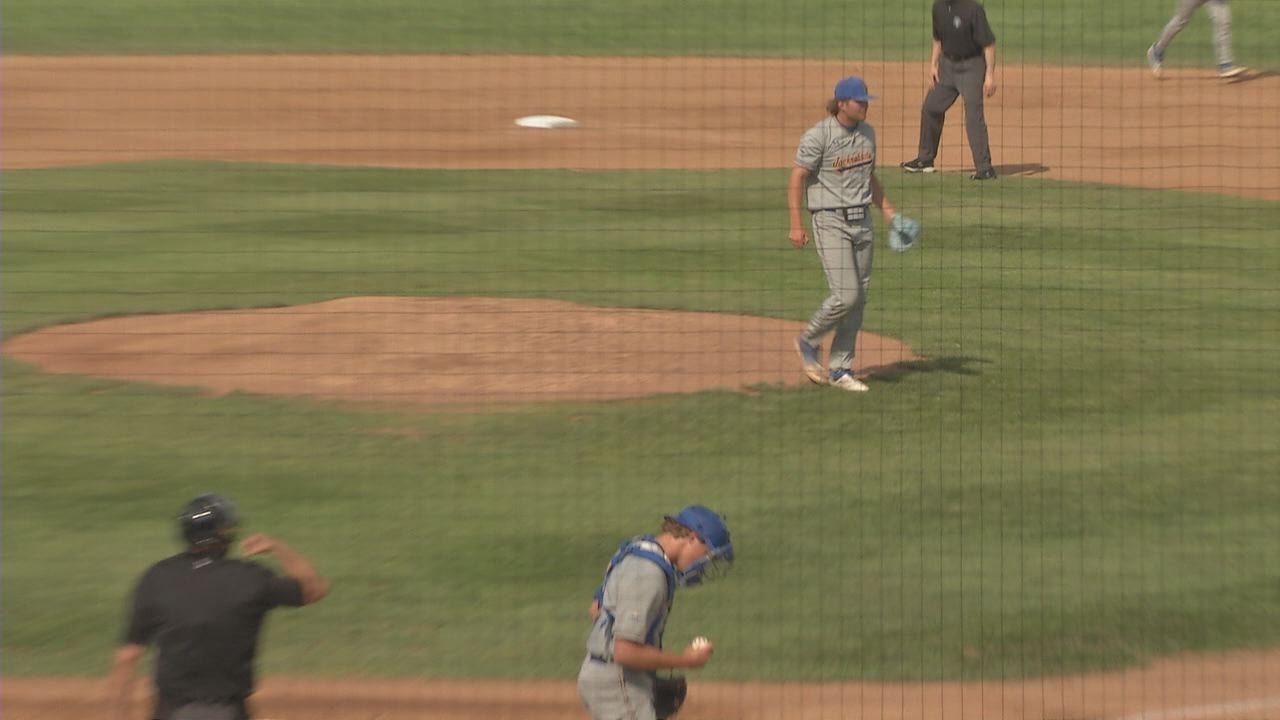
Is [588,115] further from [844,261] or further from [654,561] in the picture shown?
[654,561]

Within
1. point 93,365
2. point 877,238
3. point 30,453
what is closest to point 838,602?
point 30,453

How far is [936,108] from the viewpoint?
17.4m

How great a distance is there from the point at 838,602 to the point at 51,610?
3715 mm

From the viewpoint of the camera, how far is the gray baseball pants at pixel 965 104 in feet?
55.7

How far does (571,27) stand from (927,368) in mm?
17514

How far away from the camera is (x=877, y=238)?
52.3ft

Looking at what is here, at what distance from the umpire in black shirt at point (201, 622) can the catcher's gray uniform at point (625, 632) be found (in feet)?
3.42

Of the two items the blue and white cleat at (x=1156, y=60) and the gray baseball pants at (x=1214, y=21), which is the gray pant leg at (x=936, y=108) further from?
the blue and white cleat at (x=1156, y=60)

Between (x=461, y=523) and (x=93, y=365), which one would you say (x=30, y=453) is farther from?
(x=461, y=523)

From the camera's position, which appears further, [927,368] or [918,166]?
[918,166]

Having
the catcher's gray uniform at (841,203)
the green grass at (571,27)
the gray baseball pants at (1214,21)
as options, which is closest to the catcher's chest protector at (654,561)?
the catcher's gray uniform at (841,203)

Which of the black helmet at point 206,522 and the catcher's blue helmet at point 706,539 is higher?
the black helmet at point 206,522

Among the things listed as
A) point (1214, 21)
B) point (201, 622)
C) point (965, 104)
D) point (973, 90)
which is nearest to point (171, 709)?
point (201, 622)

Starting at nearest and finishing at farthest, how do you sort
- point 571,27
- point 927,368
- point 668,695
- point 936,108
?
point 668,695, point 927,368, point 936,108, point 571,27
